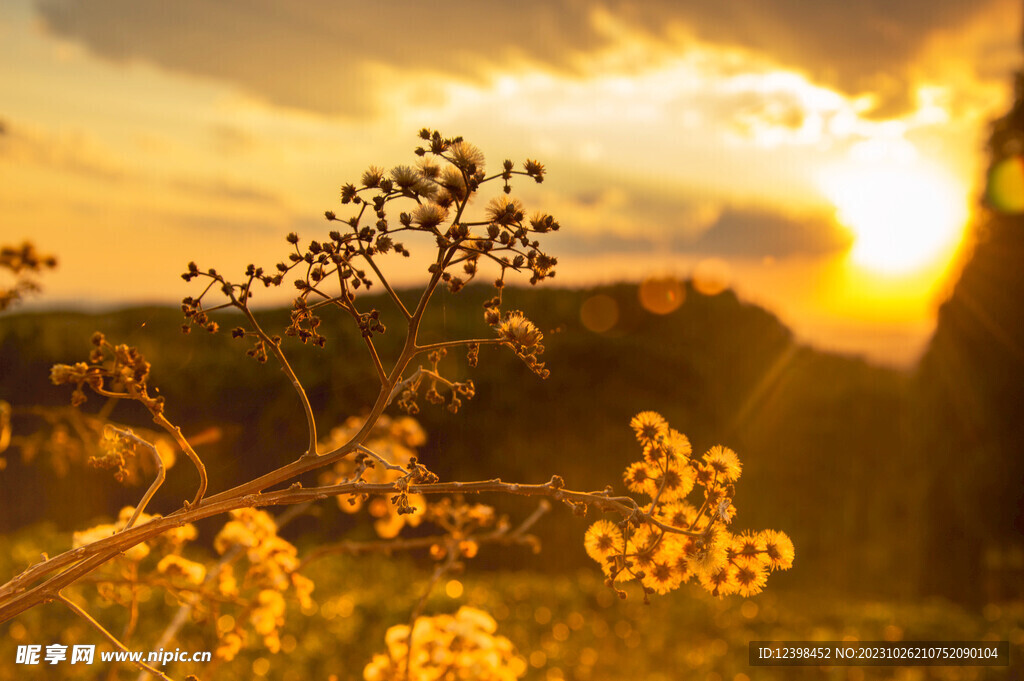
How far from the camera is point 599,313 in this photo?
27.7 ft

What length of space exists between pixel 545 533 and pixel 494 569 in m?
0.68

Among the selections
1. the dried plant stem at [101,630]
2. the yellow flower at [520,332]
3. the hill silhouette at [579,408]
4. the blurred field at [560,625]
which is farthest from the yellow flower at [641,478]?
the hill silhouette at [579,408]

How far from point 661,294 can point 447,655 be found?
727 cm

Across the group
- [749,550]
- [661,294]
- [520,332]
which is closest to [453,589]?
[661,294]

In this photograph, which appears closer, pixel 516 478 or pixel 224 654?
pixel 224 654

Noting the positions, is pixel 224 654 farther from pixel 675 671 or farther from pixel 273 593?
pixel 675 671

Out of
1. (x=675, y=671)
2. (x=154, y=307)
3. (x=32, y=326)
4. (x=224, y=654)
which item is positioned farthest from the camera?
(x=154, y=307)

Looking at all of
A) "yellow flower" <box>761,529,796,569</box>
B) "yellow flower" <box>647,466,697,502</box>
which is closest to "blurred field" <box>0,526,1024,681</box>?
Result: "yellow flower" <box>647,466,697,502</box>

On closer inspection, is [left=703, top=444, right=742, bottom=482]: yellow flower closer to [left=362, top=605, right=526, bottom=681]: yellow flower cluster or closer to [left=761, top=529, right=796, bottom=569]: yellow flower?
[left=761, top=529, right=796, bottom=569]: yellow flower

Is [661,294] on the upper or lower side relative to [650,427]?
upper

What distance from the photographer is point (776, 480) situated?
8.50m

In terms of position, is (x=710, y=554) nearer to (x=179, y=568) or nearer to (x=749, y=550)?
(x=749, y=550)

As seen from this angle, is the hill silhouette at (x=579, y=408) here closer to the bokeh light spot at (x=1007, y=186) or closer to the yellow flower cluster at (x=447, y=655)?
the bokeh light spot at (x=1007, y=186)

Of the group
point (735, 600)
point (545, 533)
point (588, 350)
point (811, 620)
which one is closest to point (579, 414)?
point (588, 350)
